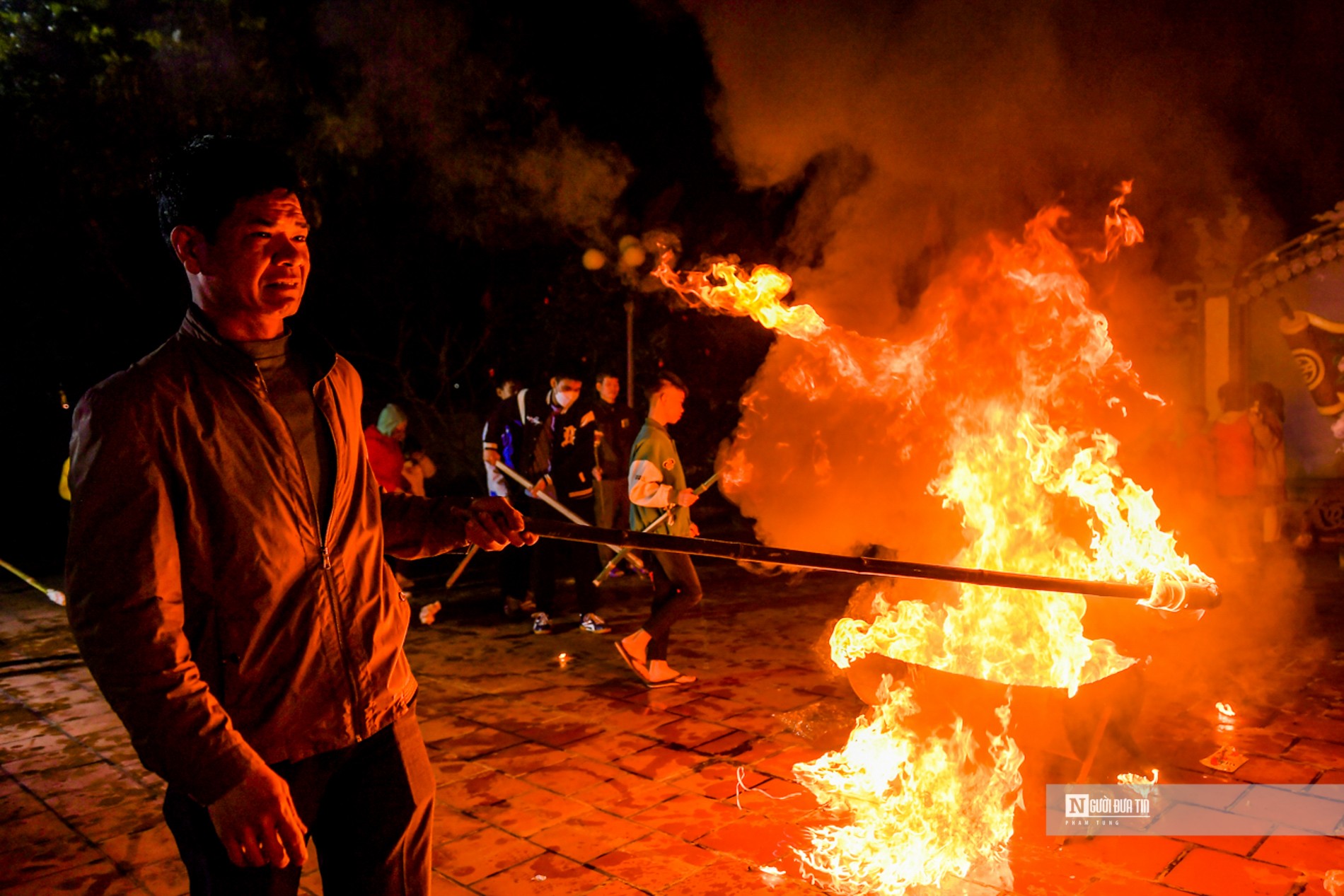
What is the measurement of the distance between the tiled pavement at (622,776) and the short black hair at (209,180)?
2.89m

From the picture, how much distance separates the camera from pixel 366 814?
7.06 ft

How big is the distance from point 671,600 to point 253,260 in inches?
189

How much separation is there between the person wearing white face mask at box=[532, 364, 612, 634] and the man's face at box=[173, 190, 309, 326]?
6.53 meters

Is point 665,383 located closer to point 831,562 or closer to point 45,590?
point 831,562

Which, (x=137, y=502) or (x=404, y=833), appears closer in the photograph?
(x=137, y=502)

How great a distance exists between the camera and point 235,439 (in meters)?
1.99

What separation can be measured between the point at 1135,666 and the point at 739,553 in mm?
2438

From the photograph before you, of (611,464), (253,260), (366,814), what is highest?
(253,260)

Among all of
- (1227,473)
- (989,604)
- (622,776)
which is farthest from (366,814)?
(1227,473)

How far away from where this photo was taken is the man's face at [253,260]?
206 centimetres

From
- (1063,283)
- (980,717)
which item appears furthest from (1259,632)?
(980,717)

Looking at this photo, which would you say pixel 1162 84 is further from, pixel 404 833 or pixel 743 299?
pixel 404 833

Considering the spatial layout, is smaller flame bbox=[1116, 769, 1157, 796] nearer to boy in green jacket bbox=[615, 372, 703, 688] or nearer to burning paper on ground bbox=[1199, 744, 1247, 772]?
burning paper on ground bbox=[1199, 744, 1247, 772]

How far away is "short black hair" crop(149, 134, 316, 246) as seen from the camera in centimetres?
203
